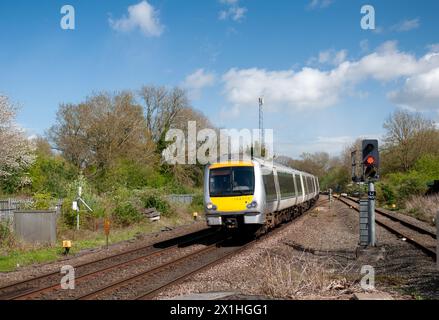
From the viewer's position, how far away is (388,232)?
18.1m

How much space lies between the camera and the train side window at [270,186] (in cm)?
1580

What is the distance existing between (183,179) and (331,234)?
27028mm

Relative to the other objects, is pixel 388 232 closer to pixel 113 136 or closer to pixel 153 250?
pixel 153 250

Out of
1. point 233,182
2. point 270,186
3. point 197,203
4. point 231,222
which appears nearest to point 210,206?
point 231,222

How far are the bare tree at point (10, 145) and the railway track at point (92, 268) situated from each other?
1670 centimetres

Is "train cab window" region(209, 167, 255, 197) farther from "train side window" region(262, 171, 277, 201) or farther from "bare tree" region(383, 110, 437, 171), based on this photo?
"bare tree" region(383, 110, 437, 171)

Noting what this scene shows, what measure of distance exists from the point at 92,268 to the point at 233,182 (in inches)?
211

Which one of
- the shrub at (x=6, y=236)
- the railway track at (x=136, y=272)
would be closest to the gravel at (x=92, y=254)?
the railway track at (x=136, y=272)

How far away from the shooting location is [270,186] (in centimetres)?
1653

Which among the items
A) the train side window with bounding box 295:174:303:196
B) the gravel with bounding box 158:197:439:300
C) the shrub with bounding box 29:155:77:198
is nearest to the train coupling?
the gravel with bounding box 158:197:439:300

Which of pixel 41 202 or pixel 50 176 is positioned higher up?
pixel 50 176

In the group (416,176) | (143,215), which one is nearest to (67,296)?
(143,215)

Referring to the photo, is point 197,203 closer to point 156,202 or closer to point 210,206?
point 156,202

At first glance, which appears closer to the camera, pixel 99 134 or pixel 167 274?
pixel 167 274
